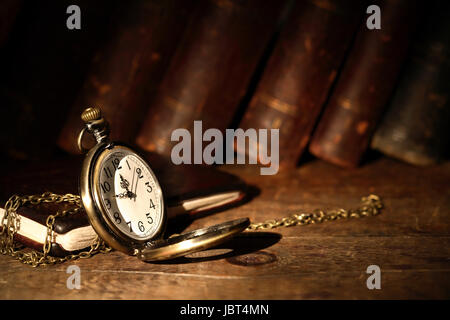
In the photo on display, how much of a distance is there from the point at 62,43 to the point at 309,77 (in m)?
0.79

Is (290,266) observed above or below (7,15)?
below

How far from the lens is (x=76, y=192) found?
3.82 feet

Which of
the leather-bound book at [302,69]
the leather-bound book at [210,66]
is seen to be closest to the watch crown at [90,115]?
the leather-bound book at [210,66]

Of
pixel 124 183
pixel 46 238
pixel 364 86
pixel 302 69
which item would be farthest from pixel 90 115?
pixel 364 86

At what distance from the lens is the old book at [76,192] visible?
102cm

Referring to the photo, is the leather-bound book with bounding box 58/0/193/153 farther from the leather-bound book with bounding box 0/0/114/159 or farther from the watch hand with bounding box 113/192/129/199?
the watch hand with bounding box 113/192/129/199

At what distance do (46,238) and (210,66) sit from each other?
0.84 metres

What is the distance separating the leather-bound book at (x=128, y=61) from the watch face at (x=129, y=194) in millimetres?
593

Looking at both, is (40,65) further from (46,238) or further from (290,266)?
(290,266)

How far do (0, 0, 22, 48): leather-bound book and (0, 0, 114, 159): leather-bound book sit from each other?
0.08 m

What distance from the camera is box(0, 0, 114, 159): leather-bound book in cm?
164

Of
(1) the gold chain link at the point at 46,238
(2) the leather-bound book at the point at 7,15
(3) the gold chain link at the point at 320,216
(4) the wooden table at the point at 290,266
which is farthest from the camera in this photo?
(2) the leather-bound book at the point at 7,15

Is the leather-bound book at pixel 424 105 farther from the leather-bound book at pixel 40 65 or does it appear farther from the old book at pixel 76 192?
the leather-bound book at pixel 40 65

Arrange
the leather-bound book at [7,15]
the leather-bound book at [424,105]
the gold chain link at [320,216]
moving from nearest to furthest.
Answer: the gold chain link at [320,216] < the leather-bound book at [7,15] < the leather-bound book at [424,105]
